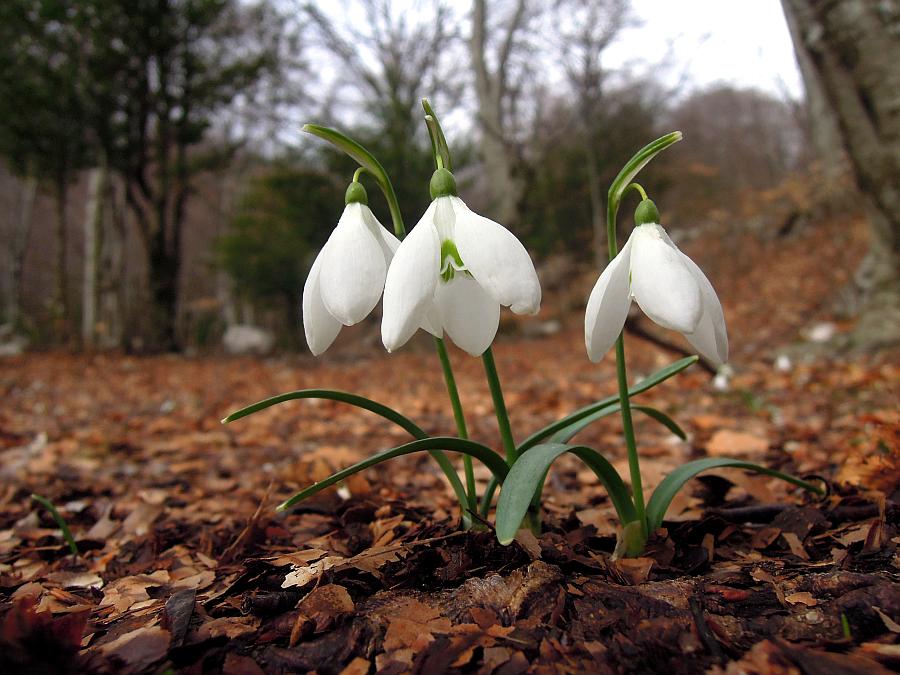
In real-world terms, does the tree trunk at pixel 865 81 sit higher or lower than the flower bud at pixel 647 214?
higher

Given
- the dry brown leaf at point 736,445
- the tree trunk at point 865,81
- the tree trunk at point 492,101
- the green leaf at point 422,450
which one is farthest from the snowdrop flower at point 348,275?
the tree trunk at point 492,101

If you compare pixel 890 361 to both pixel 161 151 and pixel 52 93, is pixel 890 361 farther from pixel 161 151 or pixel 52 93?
pixel 52 93

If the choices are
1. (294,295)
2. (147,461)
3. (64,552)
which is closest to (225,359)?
(294,295)

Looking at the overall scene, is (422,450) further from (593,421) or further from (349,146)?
(349,146)

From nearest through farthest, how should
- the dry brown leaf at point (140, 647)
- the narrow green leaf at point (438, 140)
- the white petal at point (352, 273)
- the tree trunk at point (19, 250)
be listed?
the dry brown leaf at point (140, 647) < the white petal at point (352, 273) < the narrow green leaf at point (438, 140) < the tree trunk at point (19, 250)

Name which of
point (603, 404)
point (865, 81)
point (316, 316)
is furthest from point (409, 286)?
point (865, 81)

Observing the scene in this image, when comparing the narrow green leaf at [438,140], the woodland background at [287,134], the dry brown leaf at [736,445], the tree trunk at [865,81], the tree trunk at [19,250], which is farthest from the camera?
the tree trunk at [19,250]

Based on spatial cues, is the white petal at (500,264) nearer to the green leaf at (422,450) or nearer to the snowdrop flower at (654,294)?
the snowdrop flower at (654,294)
